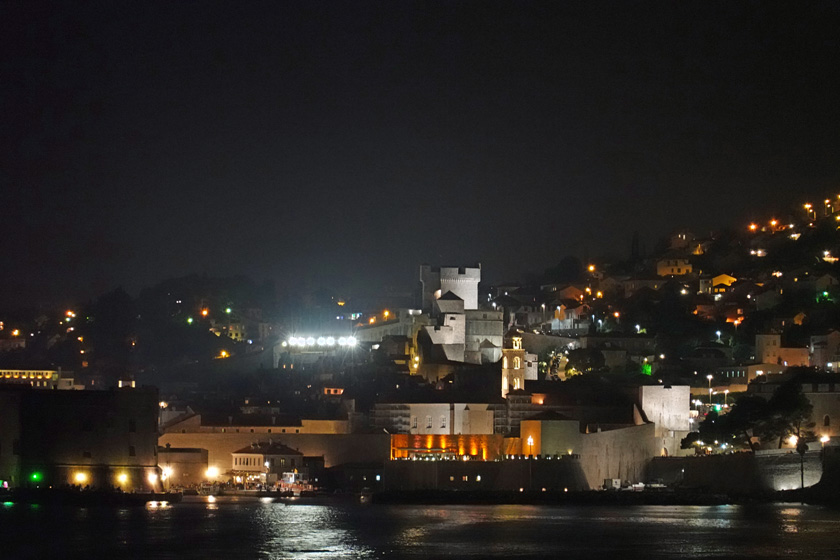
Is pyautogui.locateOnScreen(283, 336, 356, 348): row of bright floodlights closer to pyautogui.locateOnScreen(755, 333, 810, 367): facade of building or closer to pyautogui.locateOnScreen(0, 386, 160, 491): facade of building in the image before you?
pyautogui.locateOnScreen(755, 333, 810, 367): facade of building

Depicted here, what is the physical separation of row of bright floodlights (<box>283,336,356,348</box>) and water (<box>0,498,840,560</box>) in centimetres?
1973

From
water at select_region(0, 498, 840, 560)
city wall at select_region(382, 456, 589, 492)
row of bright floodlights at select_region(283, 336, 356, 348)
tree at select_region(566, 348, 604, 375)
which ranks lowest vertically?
water at select_region(0, 498, 840, 560)

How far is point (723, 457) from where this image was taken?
4722 centimetres

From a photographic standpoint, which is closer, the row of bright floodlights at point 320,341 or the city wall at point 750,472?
the city wall at point 750,472

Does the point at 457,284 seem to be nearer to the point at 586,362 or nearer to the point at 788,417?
the point at 586,362

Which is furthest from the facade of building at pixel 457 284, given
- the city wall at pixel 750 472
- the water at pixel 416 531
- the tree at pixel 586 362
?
the water at pixel 416 531

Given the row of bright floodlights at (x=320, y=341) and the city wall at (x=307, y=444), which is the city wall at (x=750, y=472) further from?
the row of bright floodlights at (x=320, y=341)

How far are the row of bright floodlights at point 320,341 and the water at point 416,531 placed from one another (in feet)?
64.7

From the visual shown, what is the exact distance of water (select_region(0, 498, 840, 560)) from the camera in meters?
34.2

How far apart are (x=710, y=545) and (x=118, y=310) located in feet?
191

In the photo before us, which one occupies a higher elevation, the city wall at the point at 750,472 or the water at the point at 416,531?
the city wall at the point at 750,472

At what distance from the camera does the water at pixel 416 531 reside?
34.2 metres

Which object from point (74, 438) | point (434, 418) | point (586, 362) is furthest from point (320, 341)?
point (74, 438)

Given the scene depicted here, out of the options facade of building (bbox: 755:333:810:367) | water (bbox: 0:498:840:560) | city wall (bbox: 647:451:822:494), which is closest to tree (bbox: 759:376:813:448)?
city wall (bbox: 647:451:822:494)
